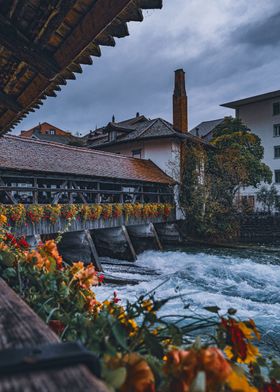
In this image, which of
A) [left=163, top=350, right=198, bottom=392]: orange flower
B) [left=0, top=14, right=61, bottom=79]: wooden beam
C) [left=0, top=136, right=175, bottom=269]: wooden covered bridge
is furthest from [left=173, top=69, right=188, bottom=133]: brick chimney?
[left=163, top=350, right=198, bottom=392]: orange flower

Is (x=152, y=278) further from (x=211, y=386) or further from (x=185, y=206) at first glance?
(x=211, y=386)

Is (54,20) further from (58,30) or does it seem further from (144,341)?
(144,341)

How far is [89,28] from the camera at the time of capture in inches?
82.7

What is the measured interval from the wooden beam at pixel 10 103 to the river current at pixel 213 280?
12.9 feet

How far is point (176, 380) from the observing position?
688 mm

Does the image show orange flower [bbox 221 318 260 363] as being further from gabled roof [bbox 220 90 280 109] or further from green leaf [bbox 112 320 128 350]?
gabled roof [bbox 220 90 280 109]

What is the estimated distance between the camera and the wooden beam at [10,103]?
3.77 meters

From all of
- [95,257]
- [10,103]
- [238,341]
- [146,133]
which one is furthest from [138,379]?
[146,133]

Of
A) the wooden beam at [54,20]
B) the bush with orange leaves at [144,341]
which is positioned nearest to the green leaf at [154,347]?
the bush with orange leaves at [144,341]

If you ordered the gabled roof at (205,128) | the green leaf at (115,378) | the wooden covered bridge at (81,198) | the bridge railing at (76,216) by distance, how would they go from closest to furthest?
1. the green leaf at (115,378)
2. the bridge railing at (76,216)
3. the wooden covered bridge at (81,198)
4. the gabled roof at (205,128)

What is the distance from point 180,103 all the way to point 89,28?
2302cm

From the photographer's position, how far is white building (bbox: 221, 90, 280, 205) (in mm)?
30938

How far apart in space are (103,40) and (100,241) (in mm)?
13836

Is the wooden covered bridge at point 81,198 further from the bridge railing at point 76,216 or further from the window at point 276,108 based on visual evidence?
the window at point 276,108
